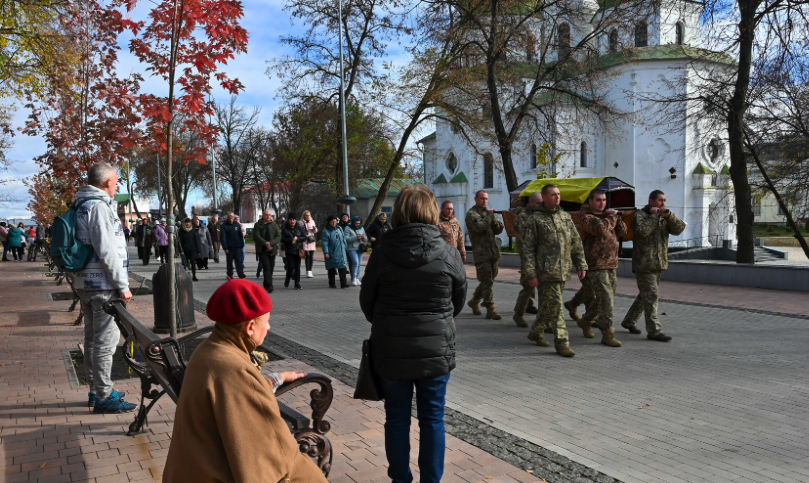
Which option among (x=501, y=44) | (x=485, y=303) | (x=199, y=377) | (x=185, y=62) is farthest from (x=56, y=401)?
(x=501, y=44)

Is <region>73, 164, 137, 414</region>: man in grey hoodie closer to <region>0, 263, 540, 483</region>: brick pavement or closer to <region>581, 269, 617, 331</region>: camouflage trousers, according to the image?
<region>0, 263, 540, 483</region>: brick pavement

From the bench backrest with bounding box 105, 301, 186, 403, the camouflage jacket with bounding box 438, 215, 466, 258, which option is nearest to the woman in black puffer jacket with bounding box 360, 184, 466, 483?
the bench backrest with bounding box 105, 301, 186, 403

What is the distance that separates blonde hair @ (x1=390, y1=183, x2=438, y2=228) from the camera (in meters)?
3.39

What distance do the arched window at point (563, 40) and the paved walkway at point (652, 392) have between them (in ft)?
47.9

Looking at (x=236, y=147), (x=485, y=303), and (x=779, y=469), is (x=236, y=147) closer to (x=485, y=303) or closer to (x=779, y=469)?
(x=485, y=303)

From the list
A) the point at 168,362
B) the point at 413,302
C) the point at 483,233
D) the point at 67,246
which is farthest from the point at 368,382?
the point at 483,233

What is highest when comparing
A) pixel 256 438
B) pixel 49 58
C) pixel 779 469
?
pixel 49 58

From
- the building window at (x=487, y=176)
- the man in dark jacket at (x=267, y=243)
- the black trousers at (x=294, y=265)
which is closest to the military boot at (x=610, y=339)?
the man in dark jacket at (x=267, y=243)

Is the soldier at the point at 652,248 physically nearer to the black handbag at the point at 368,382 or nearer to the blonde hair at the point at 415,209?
the blonde hair at the point at 415,209

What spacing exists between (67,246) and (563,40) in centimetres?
2222

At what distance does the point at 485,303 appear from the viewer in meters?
10.0

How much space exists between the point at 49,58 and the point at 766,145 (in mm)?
19260

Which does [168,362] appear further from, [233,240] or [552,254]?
[233,240]

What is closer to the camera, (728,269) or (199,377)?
(199,377)
